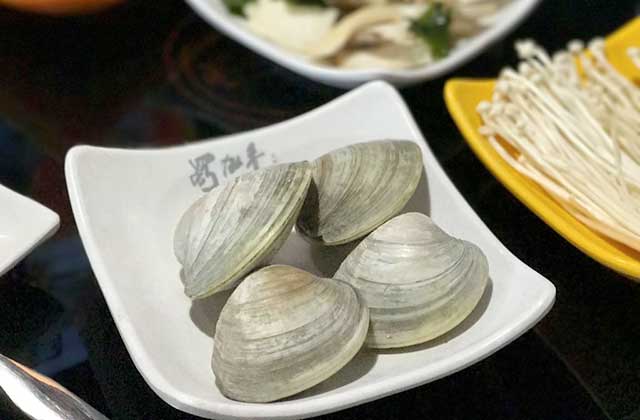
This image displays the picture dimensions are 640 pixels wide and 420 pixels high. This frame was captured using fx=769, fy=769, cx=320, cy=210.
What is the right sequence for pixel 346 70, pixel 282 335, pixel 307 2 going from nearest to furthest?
pixel 282 335 → pixel 346 70 → pixel 307 2

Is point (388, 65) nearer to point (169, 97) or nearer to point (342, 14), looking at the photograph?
point (342, 14)

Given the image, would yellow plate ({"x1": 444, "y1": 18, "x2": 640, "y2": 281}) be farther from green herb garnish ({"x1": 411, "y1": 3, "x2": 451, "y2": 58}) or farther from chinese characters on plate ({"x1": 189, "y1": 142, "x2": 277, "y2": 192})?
chinese characters on plate ({"x1": 189, "y1": 142, "x2": 277, "y2": 192})

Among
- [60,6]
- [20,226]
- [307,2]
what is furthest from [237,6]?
[20,226]

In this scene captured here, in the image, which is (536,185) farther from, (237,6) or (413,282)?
(237,6)

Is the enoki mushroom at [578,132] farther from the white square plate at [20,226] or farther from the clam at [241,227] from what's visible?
the white square plate at [20,226]

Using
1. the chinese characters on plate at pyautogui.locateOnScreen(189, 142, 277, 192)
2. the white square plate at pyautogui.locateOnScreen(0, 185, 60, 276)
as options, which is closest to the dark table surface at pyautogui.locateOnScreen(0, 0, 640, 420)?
the white square plate at pyautogui.locateOnScreen(0, 185, 60, 276)

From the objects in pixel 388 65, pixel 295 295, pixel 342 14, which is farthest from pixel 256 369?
pixel 342 14
